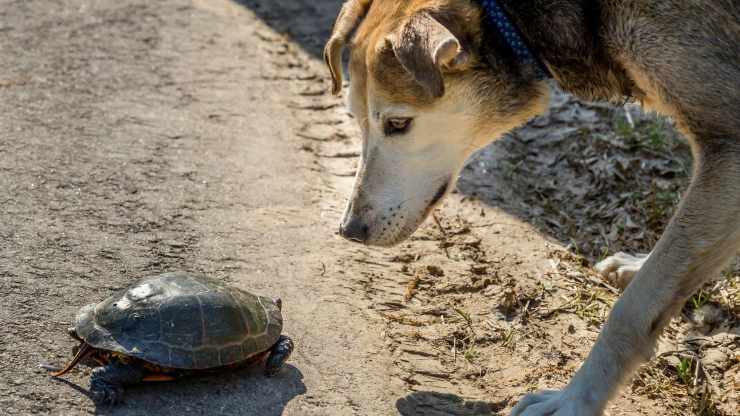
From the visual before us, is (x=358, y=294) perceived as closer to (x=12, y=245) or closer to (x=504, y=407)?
(x=504, y=407)

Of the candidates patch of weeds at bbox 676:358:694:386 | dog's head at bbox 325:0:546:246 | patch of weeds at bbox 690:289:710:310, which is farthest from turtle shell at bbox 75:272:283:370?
patch of weeds at bbox 690:289:710:310

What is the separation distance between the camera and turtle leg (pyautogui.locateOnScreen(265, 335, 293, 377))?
345 centimetres

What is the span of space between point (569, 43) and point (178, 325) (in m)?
1.90

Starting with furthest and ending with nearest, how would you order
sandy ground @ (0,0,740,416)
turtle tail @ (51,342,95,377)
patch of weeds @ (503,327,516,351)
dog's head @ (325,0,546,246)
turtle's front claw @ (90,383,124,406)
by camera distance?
patch of weeds @ (503,327,516,351) → dog's head @ (325,0,546,246) → sandy ground @ (0,0,740,416) → turtle tail @ (51,342,95,377) → turtle's front claw @ (90,383,124,406)

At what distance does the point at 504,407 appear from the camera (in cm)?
353

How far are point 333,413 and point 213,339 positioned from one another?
1.73 ft

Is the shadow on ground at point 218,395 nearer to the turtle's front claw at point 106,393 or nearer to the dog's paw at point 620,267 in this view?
the turtle's front claw at point 106,393

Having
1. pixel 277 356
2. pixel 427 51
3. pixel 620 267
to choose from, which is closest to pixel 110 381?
pixel 277 356

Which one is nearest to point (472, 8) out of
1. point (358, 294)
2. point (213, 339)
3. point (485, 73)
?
point (485, 73)

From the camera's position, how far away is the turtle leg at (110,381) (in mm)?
3115

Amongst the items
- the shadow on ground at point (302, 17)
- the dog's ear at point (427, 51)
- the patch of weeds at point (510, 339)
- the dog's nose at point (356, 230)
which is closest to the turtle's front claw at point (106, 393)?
the dog's nose at point (356, 230)

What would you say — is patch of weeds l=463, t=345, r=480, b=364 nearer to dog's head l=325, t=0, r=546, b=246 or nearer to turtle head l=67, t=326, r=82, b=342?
dog's head l=325, t=0, r=546, b=246

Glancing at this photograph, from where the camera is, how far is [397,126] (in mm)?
→ 3738

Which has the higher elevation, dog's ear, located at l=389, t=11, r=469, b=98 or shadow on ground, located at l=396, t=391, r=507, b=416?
dog's ear, located at l=389, t=11, r=469, b=98
